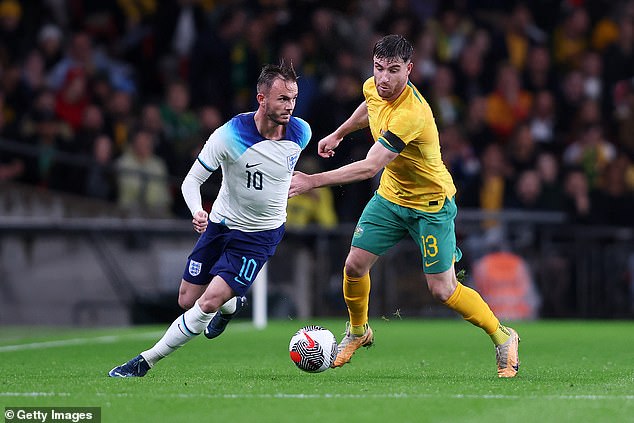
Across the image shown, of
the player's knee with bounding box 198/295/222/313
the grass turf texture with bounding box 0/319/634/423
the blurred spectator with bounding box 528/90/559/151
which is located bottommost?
the grass turf texture with bounding box 0/319/634/423

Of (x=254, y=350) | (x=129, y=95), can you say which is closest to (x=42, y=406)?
(x=254, y=350)

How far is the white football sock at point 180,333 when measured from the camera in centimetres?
843

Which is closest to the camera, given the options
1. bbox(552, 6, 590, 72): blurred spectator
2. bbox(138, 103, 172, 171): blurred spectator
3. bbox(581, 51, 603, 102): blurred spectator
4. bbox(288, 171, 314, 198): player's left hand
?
bbox(288, 171, 314, 198): player's left hand

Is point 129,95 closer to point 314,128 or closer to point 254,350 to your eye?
point 314,128

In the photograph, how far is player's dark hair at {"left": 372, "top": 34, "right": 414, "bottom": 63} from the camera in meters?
8.37

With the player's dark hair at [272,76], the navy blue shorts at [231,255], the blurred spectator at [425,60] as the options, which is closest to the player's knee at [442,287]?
the navy blue shorts at [231,255]

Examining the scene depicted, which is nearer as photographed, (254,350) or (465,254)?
(254,350)

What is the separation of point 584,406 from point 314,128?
1045 cm

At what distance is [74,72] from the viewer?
57.0 feet

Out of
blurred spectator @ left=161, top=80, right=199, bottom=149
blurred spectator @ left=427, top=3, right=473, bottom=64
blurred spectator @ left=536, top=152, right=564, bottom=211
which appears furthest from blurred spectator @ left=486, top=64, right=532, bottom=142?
blurred spectator @ left=161, top=80, right=199, bottom=149

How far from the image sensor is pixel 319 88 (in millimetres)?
17953

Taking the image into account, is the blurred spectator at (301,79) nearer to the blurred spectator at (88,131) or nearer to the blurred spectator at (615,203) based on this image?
the blurred spectator at (88,131)

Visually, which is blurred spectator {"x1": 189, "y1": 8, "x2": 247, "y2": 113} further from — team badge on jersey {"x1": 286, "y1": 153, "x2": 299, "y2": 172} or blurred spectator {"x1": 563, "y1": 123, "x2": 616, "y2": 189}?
team badge on jersey {"x1": 286, "y1": 153, "x2": 299, "y2": 172}

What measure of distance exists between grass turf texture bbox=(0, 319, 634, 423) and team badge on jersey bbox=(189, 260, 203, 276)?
2.26ft
